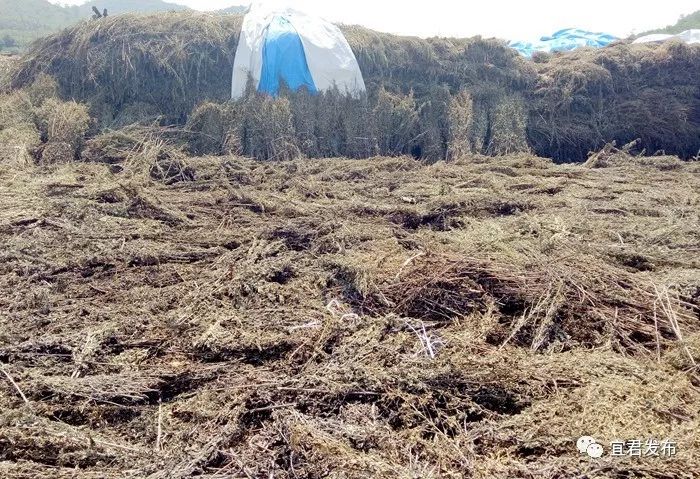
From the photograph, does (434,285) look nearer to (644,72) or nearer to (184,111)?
(184,111)

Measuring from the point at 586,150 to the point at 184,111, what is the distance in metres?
6.94

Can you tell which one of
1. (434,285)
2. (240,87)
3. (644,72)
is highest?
(644,72)

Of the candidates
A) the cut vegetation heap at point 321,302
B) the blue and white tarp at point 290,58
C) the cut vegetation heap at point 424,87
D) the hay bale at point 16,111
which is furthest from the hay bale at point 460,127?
the hay bale at point 16,111

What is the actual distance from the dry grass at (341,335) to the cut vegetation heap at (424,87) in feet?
10.1

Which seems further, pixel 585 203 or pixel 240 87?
pixel 240 87

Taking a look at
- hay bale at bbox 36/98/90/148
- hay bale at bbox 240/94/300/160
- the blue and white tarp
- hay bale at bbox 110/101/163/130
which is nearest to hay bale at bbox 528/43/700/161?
the blue and white tarp

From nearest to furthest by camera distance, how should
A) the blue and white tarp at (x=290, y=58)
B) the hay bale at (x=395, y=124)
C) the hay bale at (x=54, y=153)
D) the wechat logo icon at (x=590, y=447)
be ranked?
the wechat logo icon at (x=590, y=447) → the hay bale at (x=54, y=153) → the hay bale at (x=395, y=124) → the blue and white tarp at (x=290, y=58)

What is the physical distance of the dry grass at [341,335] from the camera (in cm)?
201

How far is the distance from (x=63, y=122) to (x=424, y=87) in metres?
5.88

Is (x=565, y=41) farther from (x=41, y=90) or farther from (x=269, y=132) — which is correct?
(x=41, y=90)

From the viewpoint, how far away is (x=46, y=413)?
2225 millimetres

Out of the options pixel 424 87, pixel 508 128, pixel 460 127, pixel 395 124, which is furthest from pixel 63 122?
pixel 508 128

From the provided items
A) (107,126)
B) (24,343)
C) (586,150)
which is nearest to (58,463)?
(24,343)

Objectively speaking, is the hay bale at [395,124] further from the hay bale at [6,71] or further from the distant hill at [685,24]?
the distant hill at [685,24]
